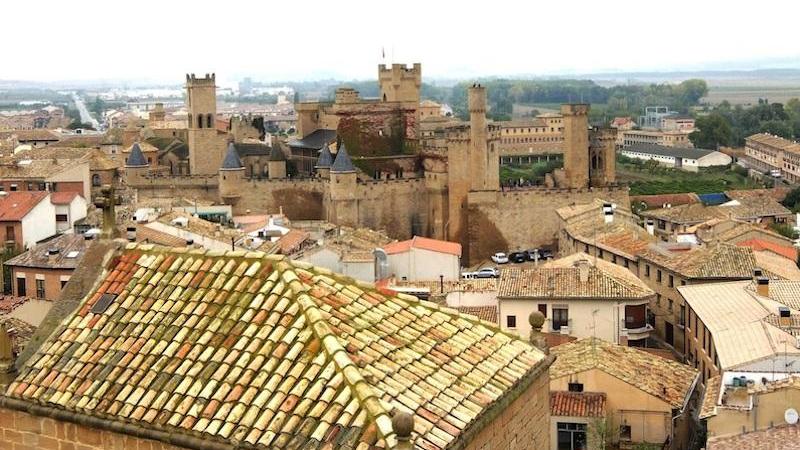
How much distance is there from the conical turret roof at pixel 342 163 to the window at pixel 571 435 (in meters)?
27.3

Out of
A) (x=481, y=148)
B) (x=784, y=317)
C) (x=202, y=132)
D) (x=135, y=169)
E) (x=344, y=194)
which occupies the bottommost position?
(x=784, y=317)

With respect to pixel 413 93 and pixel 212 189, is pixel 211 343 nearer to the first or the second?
pixel 212 189

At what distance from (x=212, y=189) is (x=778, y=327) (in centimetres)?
3294

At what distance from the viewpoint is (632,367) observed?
20156mm

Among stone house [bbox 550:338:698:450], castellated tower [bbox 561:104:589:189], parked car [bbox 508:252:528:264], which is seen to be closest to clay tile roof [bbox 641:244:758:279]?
stone house [bbox 550:338:698:450]

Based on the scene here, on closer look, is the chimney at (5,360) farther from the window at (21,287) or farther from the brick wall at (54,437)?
the window at (21,287)

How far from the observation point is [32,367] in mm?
6957

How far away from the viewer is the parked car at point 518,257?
4421cm

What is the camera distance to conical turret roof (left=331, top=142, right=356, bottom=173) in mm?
45031

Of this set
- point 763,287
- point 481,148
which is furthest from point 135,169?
point 763,287

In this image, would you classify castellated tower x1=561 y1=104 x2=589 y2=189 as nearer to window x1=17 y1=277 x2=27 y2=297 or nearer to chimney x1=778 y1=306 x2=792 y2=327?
window x1=17 y1=277 x2=27 y2=297

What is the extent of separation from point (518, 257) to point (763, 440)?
29.6 metres

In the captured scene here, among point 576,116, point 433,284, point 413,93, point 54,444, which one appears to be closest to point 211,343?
point 54,444

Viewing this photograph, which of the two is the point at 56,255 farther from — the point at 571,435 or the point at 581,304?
the point at 571,435
